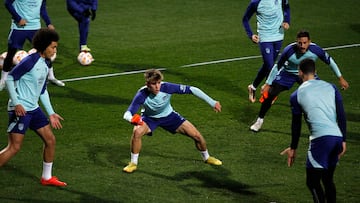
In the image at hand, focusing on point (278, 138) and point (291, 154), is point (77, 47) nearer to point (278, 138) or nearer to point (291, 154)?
point (278, 138)

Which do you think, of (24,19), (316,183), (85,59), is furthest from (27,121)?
(85,59)

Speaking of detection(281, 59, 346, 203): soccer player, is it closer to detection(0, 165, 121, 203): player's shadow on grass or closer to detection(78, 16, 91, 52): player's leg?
detection(0, 165, 121, 203): player's shadow on grass

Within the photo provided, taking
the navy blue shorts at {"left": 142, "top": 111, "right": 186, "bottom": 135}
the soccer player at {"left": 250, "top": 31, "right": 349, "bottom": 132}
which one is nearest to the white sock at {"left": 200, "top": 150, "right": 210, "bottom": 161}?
the navy blue shorts at {"left": 142, "top": 111, "right": 186, "bottom": 135}

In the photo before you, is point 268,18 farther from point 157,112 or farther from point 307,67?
point 307,67

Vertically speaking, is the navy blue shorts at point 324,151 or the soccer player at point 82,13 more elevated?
the navy blue shorts at point 324,151

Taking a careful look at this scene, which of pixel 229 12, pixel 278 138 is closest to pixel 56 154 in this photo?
pixel 278 138

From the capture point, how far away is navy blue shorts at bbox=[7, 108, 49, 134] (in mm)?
10438

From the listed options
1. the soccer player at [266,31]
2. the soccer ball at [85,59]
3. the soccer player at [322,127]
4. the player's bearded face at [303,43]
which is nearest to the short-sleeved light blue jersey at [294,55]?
the player's bearded face at [303,43]

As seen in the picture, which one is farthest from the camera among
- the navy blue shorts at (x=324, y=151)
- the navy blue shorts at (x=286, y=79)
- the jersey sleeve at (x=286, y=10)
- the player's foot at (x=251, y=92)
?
the jersey sleeve at (x=286, y=10)

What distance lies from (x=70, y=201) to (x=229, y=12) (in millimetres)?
13990

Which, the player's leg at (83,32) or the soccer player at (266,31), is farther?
the player's leg at (83,32)

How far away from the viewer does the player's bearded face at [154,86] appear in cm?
1123

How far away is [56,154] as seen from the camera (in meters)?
12.4

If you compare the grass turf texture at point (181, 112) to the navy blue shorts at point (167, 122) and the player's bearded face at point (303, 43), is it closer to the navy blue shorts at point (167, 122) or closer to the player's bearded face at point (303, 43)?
the navy blue shorts at point (167, 122)
